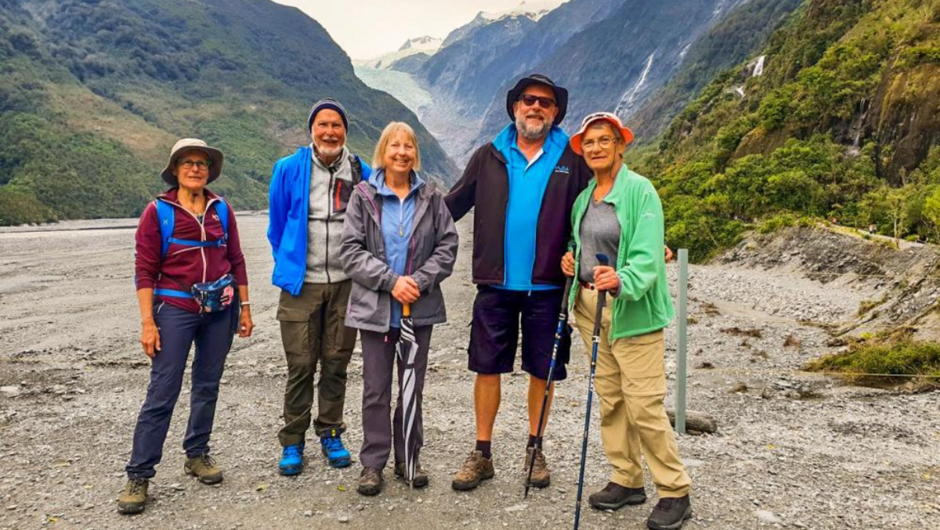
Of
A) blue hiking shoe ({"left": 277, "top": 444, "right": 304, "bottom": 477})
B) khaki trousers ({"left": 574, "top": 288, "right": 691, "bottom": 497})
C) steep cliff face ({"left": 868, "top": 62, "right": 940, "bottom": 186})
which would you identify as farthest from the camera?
steep cliff face ({"left": 868, "top": 62, "right": 940, "bottom": 186})

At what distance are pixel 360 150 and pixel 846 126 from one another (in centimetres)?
13964

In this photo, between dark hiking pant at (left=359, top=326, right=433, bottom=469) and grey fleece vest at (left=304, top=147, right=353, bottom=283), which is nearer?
dark hiking pant at (left=359, top=326, right=433, bottom=469)

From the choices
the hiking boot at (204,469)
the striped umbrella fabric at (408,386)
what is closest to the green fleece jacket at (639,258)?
the striped umbrella fabric at (408,386)

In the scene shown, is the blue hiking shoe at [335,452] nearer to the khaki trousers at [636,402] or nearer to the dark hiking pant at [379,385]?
the dark hiking pant at [379,385]

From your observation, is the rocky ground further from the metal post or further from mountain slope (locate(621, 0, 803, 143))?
mountain slope (locate(621, 0, 803, 143))

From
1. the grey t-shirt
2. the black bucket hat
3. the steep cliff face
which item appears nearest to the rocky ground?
the grey t-shirt

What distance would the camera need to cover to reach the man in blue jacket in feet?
13.9

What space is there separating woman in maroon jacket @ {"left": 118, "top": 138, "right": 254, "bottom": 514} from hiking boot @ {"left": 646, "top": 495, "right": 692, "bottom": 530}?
2.92m

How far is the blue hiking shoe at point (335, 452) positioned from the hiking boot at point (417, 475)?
46 centimetres

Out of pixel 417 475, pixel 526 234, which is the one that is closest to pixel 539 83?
pixel 526 234

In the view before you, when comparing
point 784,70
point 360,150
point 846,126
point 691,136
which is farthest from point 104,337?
point 360,150

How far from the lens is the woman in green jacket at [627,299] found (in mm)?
3414

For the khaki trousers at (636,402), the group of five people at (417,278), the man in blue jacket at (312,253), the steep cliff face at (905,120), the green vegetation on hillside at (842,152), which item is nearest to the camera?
the khaki trousers at (636,402)

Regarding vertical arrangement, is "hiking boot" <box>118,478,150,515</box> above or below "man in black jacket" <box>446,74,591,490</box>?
below
